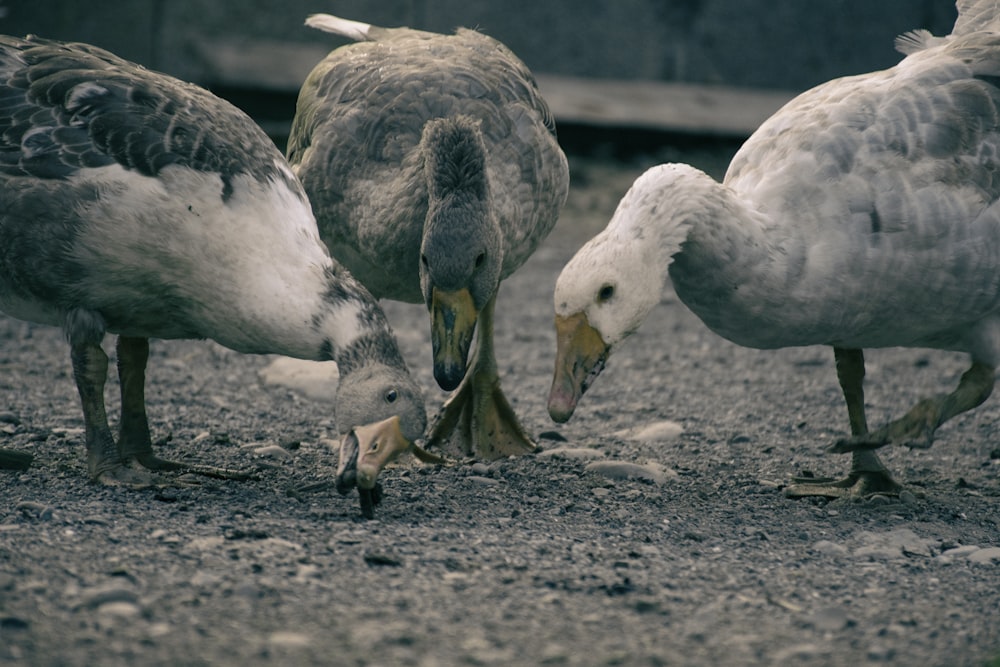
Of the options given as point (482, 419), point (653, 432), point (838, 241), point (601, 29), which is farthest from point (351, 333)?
point (601, 29)

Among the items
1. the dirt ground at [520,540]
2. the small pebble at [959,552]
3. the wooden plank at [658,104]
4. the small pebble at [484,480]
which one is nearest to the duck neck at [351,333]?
the dirt ground at [520,540]

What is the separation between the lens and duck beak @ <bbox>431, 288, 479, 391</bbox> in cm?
500

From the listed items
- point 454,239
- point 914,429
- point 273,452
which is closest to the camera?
point 914,429

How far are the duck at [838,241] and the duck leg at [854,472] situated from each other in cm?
14

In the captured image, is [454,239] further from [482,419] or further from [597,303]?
[482,419]

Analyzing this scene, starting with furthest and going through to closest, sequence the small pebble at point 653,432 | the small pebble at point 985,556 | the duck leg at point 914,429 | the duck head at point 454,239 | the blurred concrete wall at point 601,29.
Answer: the blurred concrete wall at point 601,29
the small pebble at point 653,432
the duck head at point 454,239
the duck leg at point 914,429
the small pebble at point 985,556

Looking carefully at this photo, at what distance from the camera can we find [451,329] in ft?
16.6

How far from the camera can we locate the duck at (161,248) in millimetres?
4555

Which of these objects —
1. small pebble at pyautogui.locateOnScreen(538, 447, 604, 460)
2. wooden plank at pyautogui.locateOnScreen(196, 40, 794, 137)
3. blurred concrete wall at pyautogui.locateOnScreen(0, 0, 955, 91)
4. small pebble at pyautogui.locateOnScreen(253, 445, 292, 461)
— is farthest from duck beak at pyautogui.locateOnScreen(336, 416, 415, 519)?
wooden plank at pyautogui.locateOnScreen(196, 40, 794, 137)

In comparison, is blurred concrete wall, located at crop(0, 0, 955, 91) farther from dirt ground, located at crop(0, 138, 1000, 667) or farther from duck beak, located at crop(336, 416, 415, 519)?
duck beak, located at crop(336, 416, 415, 519)

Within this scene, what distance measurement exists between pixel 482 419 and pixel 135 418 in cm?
164

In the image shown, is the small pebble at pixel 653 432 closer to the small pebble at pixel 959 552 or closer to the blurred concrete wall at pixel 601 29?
the small pebble at pixel 959 552

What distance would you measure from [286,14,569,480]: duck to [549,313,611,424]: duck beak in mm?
590

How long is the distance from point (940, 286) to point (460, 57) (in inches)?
105
